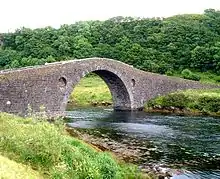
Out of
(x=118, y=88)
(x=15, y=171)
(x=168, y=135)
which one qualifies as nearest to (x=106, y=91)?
(x=118, y=88)

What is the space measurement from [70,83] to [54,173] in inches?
1332

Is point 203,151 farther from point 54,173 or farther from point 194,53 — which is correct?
point 194,53

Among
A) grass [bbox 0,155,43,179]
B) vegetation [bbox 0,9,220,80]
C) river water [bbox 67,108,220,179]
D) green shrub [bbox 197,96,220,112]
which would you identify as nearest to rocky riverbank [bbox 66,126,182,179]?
river water [bbox 67,108,220,179]

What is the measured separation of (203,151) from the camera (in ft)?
110

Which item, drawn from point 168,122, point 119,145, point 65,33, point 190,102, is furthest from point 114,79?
point 65,33

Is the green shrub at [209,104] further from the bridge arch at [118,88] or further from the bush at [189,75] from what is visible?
the bush at [189,75]

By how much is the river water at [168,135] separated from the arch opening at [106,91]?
11.2 feet

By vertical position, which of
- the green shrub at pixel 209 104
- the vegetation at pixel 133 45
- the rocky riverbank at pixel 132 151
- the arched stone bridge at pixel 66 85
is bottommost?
the rocky riverbank at pixel 132 151

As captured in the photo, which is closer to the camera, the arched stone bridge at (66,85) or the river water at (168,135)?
the river water at (168,135)

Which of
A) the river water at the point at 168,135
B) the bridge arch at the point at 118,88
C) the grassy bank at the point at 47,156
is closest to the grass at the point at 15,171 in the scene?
the grassy bank at the point at 47,156

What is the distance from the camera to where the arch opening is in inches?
2456

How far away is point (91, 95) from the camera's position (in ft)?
240

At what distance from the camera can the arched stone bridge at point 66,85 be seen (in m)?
43.6

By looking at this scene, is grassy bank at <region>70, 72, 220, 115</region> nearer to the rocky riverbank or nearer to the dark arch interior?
the dark arch interior
